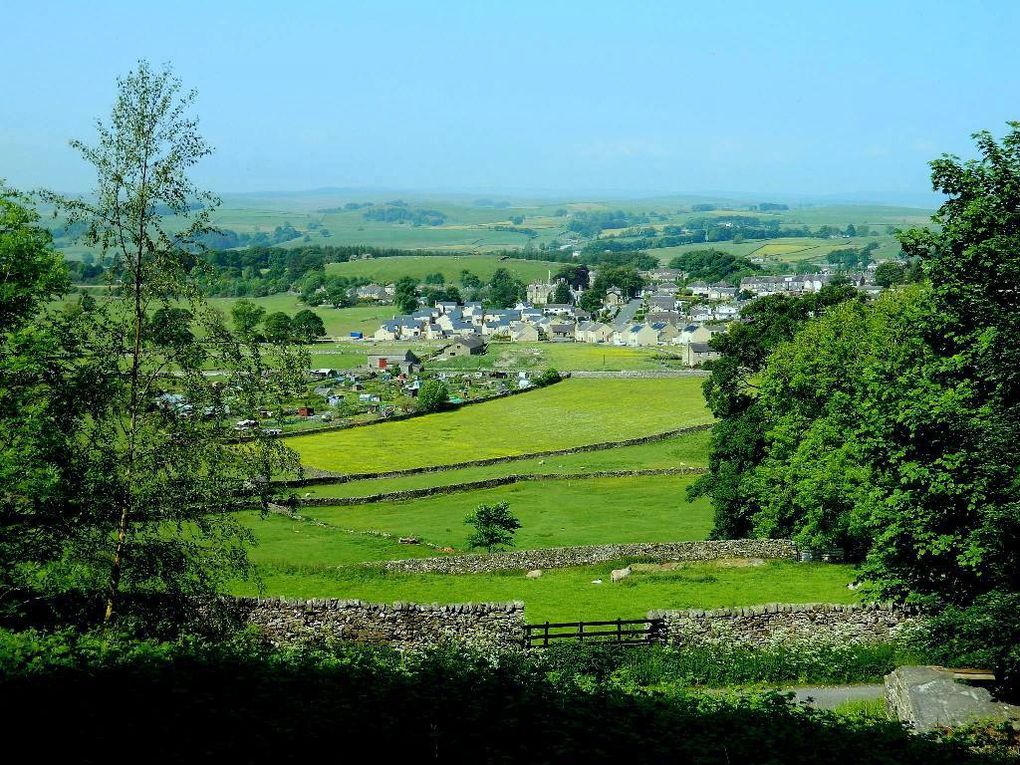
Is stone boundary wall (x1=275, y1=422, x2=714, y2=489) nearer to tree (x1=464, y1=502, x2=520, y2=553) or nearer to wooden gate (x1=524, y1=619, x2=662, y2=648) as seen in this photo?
tree (x1=464, y1=502, x2=520, y2=553)

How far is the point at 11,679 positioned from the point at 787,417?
29.3 meters

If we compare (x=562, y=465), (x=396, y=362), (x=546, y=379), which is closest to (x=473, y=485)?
(x=562, y=465)

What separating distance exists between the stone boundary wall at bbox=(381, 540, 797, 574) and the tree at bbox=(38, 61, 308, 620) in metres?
12.8

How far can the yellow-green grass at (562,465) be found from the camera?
177ft

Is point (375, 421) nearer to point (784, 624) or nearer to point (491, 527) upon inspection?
point (491, 527)

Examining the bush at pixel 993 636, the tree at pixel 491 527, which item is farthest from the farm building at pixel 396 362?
the bush at pixel 993 636

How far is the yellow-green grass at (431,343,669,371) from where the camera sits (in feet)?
389

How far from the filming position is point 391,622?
20.9 m

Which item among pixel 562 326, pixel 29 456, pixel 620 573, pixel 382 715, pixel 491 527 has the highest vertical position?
pixel 29 456

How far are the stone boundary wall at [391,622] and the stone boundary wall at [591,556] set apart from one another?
10.0 metres

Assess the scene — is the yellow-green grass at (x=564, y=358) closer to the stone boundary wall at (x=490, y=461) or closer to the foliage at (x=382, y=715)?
the stone boundary wall at (x=490, y=461)

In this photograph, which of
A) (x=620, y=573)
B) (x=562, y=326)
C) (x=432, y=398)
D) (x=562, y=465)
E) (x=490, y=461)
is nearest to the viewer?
(x=620, y=573)

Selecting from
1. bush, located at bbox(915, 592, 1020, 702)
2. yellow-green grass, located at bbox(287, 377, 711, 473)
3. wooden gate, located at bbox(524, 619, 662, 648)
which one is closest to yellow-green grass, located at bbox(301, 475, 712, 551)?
yellow-green grass, located at bbox(287, 377, 711, 473)

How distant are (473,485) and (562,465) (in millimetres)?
8528
